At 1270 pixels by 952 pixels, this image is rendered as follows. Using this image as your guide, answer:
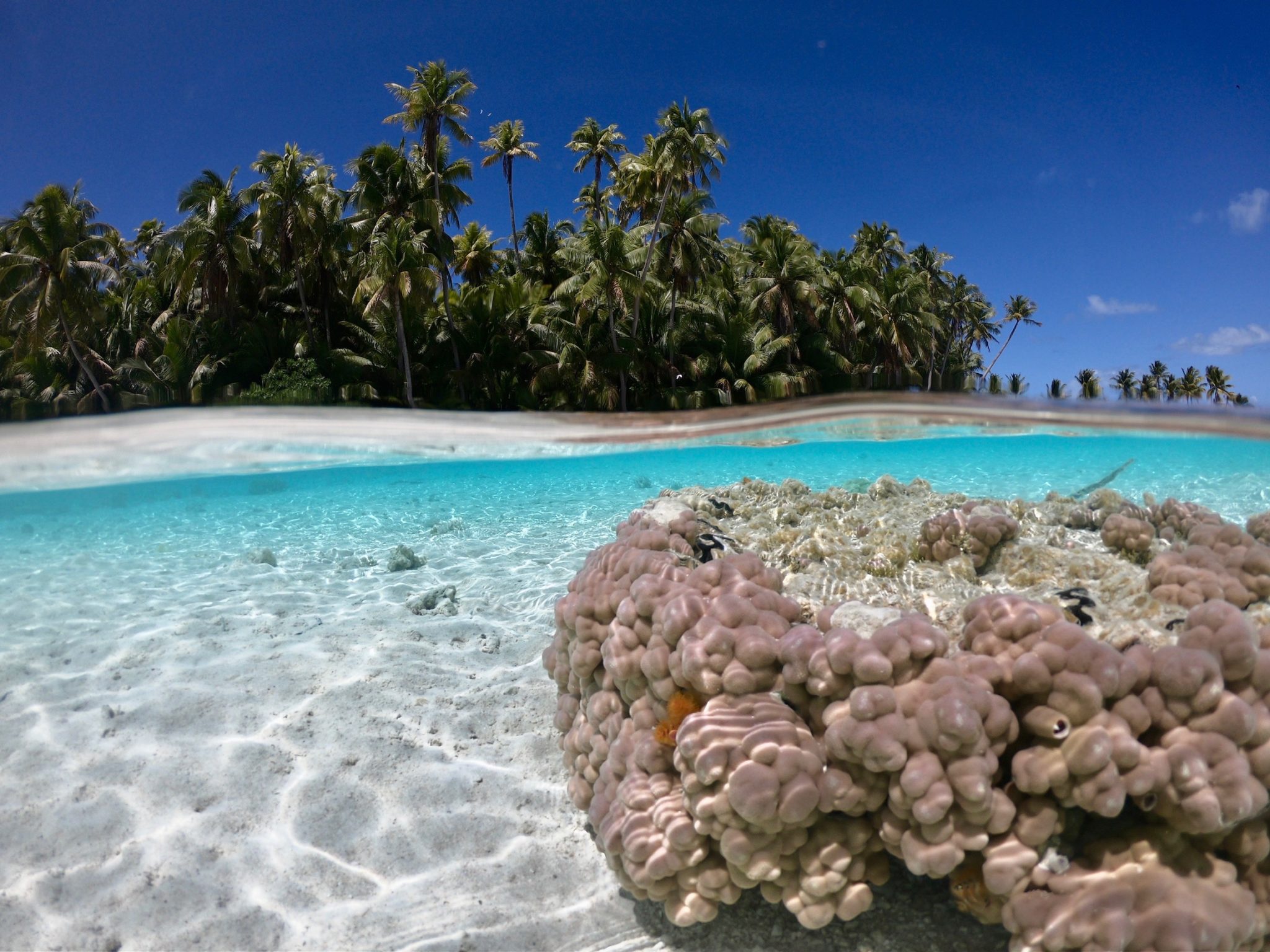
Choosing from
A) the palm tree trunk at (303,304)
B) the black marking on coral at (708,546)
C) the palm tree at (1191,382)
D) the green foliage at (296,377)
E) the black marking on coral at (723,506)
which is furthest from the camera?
the palm tree at (1191,382)

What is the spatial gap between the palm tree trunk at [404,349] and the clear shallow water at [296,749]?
1710 centimetres

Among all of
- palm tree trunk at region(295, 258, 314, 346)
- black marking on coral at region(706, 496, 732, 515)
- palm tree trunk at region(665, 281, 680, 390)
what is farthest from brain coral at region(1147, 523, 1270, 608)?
palm tree trunk at region(295, 258, 314, 346)

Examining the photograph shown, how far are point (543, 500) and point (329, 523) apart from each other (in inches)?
173

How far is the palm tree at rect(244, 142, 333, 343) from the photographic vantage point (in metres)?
30.9

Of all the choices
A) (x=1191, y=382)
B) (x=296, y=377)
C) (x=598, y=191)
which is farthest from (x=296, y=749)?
(x=1191, y=382)

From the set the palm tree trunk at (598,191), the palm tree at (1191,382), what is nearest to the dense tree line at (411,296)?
the palm tree trunk at (598,191)

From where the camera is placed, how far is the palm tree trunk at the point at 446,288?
29312 mm

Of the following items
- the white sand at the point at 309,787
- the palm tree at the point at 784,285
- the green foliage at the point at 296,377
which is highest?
the palm tree at the point at 784,285

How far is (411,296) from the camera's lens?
1111 inches

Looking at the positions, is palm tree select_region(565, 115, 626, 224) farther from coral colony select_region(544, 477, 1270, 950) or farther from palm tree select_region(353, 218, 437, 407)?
coral colony select_region(544, 477, 1270, 950)

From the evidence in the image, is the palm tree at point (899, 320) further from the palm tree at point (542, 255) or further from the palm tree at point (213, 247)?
the palm tree at point (213, 247)

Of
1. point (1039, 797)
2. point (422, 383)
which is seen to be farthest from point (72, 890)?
point (422, 383)

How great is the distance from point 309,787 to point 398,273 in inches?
1046

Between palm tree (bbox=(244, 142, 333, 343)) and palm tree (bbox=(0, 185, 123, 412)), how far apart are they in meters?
7.36
